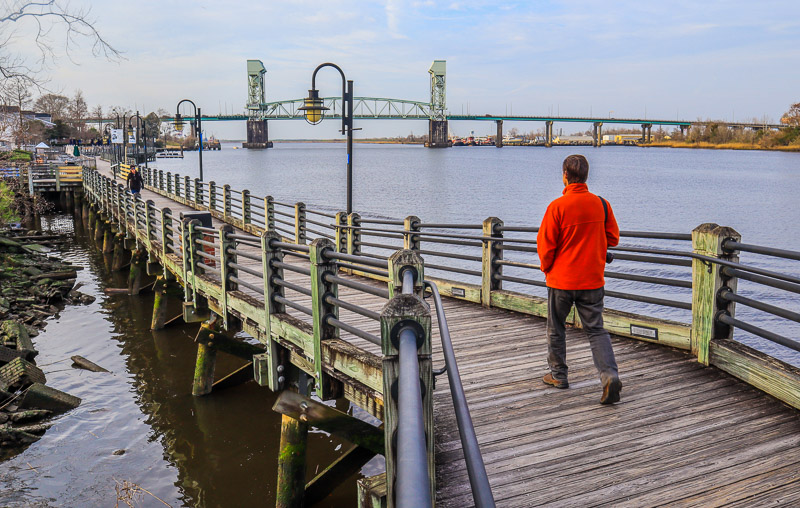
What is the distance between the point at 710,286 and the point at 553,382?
73.6 inches

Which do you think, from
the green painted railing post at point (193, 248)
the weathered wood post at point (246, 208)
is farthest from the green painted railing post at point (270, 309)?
the weathered wood post at point (246, 208)

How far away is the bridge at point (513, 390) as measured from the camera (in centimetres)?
325

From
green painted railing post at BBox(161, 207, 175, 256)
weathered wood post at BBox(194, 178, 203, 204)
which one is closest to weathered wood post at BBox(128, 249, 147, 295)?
green painted railing post at BBox(161, 207, 175, 256)

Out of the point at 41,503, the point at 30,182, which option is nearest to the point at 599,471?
the point at 41,503

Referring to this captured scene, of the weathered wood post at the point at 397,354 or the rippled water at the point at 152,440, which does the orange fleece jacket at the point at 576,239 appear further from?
the rippled water at the point at 152,440

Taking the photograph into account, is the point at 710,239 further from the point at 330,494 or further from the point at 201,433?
the point at 201,433

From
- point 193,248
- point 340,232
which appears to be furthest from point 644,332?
point 193,248

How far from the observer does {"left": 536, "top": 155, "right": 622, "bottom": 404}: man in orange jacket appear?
17.4 feet

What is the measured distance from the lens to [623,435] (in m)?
4.80

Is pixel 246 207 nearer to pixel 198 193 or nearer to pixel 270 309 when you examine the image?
pixel 198 193

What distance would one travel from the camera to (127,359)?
14.7 metres

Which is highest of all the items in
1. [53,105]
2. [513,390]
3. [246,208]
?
[53,105]

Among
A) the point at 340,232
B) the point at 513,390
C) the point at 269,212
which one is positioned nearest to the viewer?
the point at 513,390

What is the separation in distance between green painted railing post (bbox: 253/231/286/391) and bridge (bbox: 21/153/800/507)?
0.02 meters
